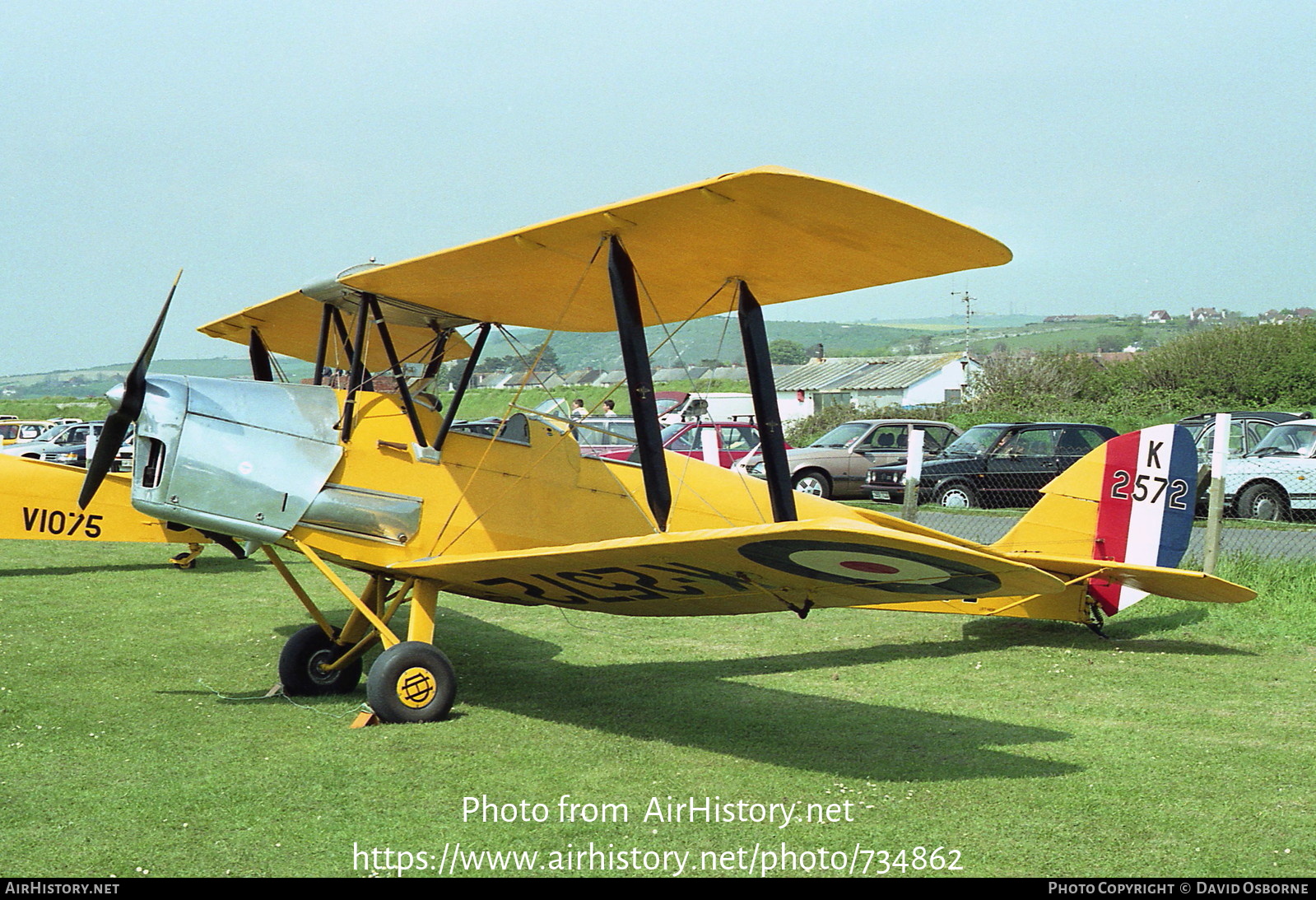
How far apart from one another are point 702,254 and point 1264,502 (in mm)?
14776

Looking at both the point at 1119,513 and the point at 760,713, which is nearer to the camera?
the point at 760,713

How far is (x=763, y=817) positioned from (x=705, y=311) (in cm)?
351

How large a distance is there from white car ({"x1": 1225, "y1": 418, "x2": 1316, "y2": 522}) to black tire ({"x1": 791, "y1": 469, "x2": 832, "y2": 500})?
266 inches

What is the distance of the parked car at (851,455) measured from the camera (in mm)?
20656

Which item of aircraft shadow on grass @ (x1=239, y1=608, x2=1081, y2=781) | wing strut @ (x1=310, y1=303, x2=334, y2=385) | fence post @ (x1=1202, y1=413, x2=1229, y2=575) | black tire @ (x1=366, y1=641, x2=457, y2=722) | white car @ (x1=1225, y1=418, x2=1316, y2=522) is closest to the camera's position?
aircraft shadow on grass @ (x1=239, y1=608, x2=1081, y2=781)

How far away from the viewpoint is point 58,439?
29234 mm

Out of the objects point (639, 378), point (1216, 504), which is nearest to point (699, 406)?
point (639, 378)

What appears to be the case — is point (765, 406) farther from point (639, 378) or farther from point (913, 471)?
point (913, 471)

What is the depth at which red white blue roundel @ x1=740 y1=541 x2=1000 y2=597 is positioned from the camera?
4.17 metres

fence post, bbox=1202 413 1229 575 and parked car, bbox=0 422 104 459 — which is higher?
fence post, bbox=1202 413 1229 575

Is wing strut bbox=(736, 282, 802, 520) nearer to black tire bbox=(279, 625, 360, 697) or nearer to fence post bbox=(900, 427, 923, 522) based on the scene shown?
black tire bbox=(279, 625, 360, 697)

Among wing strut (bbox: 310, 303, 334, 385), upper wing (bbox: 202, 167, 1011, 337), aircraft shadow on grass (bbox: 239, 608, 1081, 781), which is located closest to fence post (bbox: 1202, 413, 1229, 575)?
aircraft shadow on grass (bbox: 239, 608, 1081, 781)

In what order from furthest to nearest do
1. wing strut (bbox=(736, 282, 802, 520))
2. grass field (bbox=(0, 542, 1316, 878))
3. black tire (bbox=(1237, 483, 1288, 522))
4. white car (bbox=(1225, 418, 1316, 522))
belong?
black tire (bbox=(1237, 483, 1288, 522)) → white car (bbox=(1225, 418, 1316, 522)) → wing strut (bbox=(736, 282, 802, 520)) → grass field (bbox=(0, 542, 1316, 878))

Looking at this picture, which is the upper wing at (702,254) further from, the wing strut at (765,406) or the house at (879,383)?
the house at (879,383)
